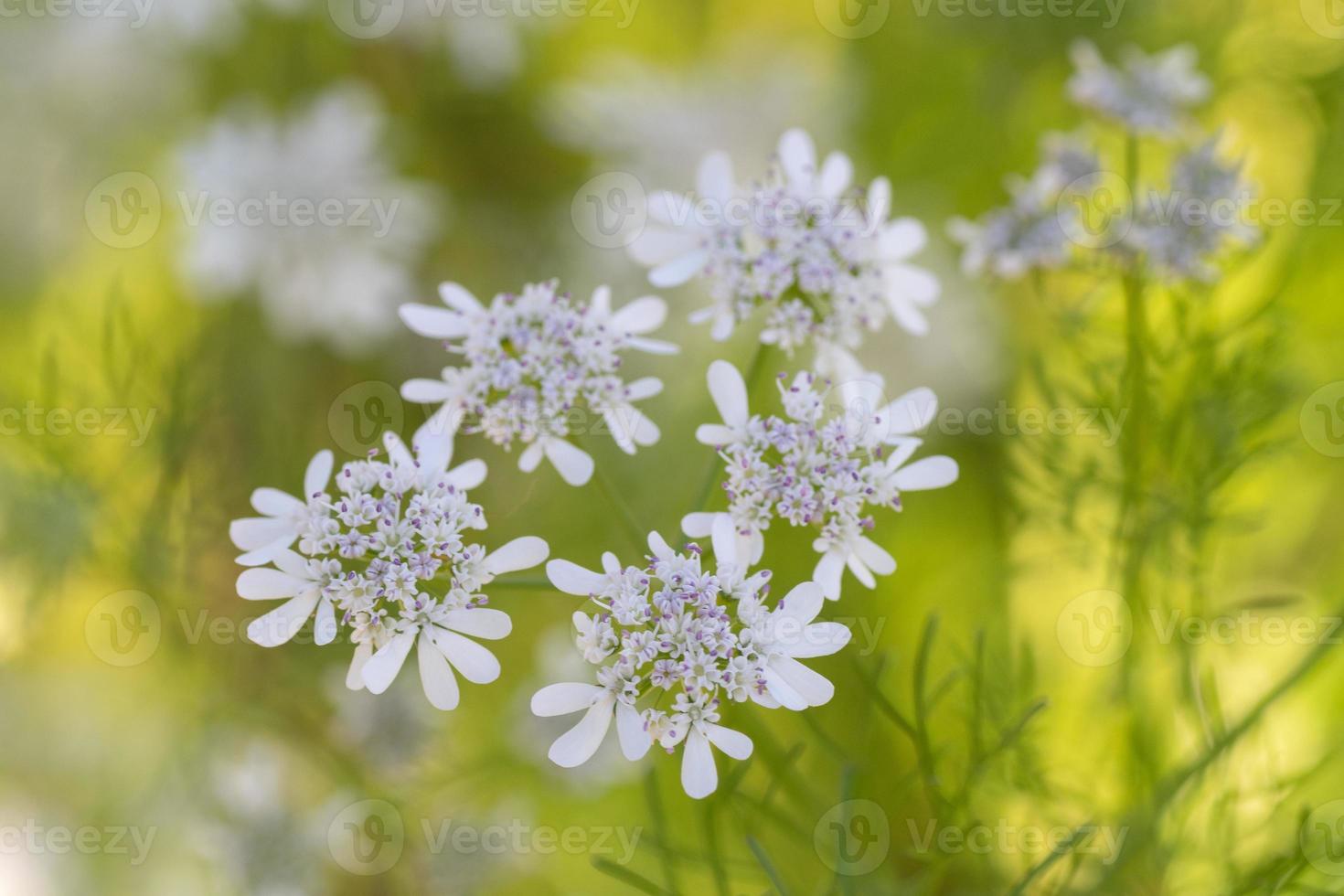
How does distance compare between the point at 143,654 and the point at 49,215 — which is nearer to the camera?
the point at 143,654

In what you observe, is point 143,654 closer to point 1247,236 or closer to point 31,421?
point 31,421

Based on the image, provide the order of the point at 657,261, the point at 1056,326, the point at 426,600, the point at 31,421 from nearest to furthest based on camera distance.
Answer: the point at 426,600 < the point at 657,261 < the point at 1056,326 < the point at 31,421

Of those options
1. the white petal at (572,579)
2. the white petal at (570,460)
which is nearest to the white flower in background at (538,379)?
the white petal at (570,460)

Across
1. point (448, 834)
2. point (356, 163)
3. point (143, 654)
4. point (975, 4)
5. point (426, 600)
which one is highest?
point (975, 4)

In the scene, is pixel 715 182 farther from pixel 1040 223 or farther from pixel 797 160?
pixel 1040 223

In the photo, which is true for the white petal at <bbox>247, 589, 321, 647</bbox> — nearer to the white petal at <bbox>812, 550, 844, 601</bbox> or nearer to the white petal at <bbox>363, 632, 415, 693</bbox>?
the white petal at <bbox>363, 632, 415, 693</bbox>

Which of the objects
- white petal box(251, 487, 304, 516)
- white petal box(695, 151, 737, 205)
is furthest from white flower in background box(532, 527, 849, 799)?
white petal box(695, 151, 737, 205)

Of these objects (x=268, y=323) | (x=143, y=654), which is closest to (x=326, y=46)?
(x=268, y=323)
